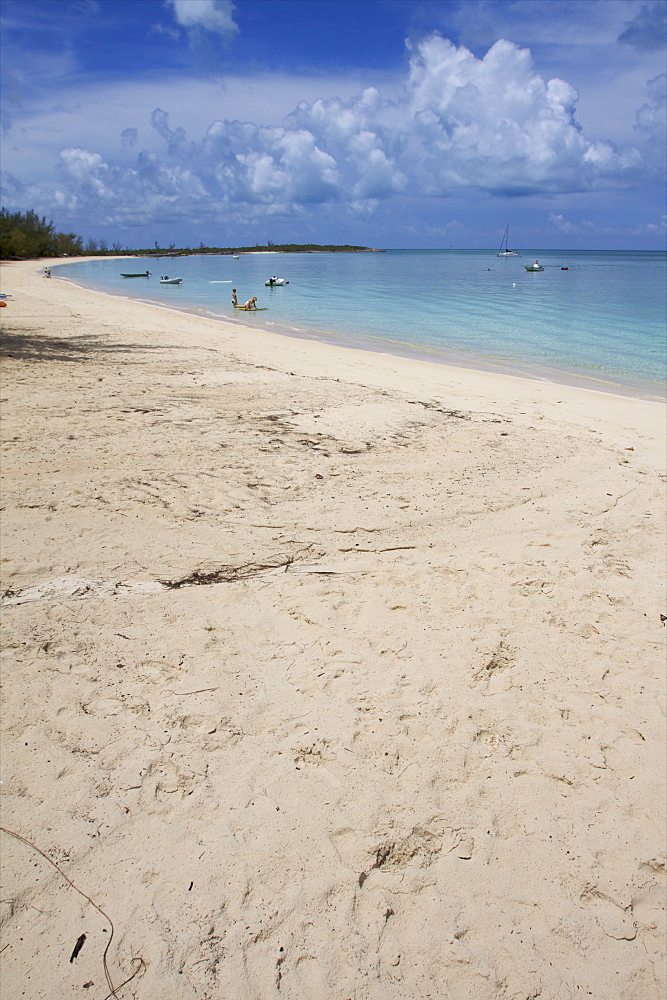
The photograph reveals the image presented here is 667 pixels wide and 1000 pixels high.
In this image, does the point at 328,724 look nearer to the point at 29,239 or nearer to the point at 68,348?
the point at 68,348

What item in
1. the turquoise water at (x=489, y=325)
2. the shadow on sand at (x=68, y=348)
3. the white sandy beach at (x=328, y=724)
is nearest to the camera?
the white sandy beach at (x=328, y=724)

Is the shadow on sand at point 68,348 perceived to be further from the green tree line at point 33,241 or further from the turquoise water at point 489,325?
the green tree line at point 33,241

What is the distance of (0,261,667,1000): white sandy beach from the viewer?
2.00 m

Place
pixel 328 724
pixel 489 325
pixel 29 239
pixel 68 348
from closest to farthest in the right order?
pixel 328 724, pixel 68 348, pixel 489 325, pixel 29 239

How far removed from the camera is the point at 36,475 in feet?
17.0

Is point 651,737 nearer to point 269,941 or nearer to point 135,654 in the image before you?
point 269,941

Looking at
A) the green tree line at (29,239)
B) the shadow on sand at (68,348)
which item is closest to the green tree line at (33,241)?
the green tree line at (29,239)

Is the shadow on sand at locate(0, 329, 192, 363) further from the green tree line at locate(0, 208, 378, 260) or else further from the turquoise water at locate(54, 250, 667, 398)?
the green tree line at locate(0, 208, 378, 260)

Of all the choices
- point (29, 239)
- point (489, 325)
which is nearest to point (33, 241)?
point (29, 239)

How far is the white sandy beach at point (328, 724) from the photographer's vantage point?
2.00m

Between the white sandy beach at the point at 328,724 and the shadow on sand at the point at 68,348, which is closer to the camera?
the white sandy beach at the point at 328,724

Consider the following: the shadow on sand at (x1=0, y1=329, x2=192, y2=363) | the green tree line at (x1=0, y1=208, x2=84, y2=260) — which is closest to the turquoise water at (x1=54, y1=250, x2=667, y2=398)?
the shadow on sand at (x1=0, y1=329, x2=192, y2=363)

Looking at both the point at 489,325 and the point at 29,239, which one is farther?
the point at 29,239

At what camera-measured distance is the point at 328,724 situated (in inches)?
112
